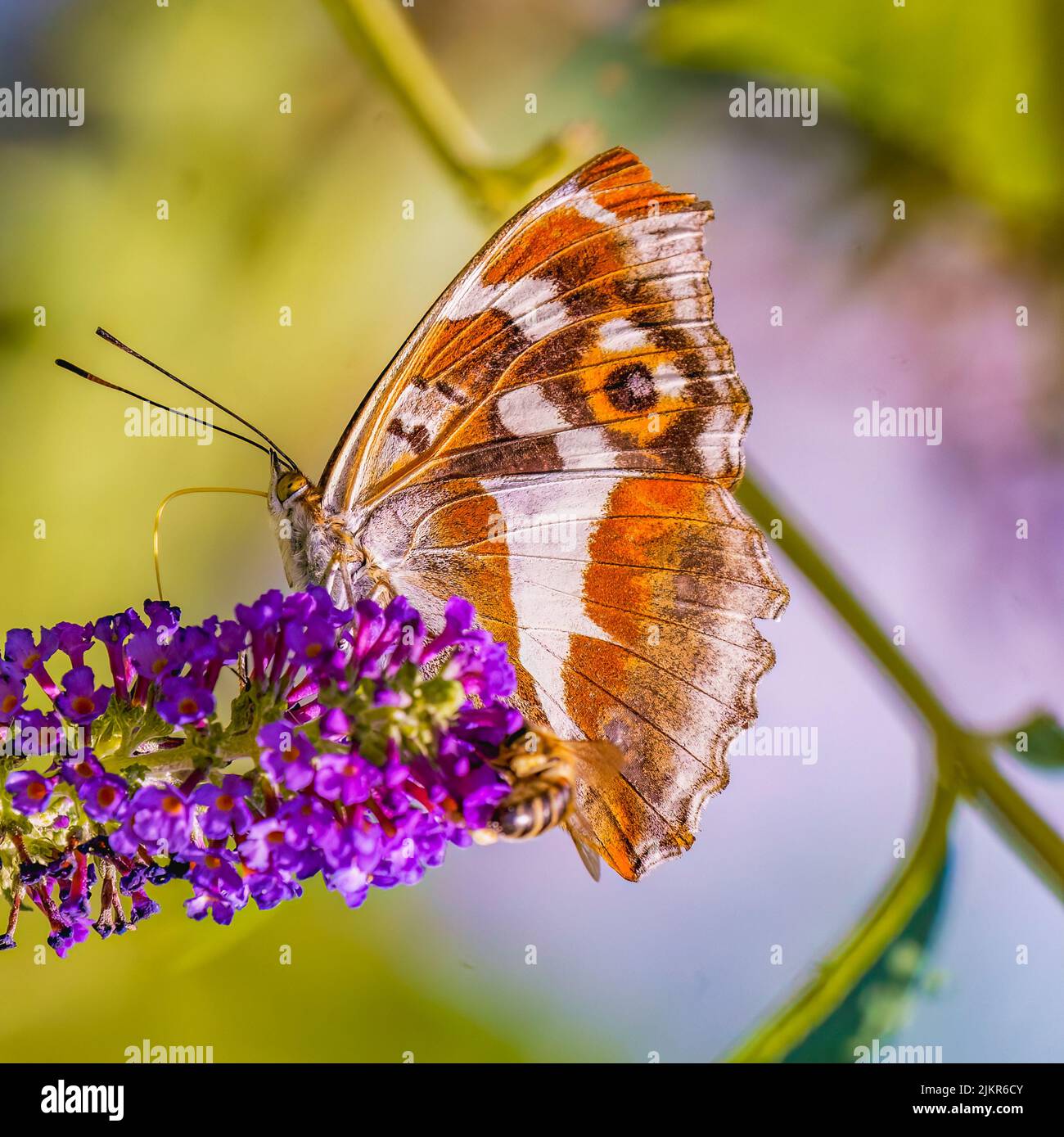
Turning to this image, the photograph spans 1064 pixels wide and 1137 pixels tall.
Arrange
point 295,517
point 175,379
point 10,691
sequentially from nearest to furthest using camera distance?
point 10,691
point 295,517
point 175,379

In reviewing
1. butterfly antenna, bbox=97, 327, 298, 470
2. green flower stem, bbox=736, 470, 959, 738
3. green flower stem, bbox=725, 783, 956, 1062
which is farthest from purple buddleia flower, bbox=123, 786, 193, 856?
green flower stem, bbox=725, 783, 956, 1062

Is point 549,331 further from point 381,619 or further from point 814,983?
point 814,983

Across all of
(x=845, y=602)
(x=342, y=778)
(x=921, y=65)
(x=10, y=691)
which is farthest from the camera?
(x=921, y=65)

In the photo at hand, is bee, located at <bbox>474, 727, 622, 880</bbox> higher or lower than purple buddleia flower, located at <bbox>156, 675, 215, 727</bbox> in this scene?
lower

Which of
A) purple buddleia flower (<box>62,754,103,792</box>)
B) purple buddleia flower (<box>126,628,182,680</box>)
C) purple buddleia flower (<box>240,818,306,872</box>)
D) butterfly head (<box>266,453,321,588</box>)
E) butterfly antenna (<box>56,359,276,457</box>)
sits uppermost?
butterfly antenna (<box>56,359,276,457</box>)

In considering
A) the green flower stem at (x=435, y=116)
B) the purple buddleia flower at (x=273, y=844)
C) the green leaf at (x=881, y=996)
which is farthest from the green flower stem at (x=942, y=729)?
the purple buddleia flower at (x=273, y=844)

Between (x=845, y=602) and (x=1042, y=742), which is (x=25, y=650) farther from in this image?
(x=1042, y=742)

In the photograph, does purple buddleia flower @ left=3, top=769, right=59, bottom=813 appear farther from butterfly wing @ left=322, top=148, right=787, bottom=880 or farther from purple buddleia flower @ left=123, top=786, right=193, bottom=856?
butterfly wing @ left=322, top=148, right=787, bottom=880

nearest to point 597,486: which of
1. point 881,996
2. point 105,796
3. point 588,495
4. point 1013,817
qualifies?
point 588,495
